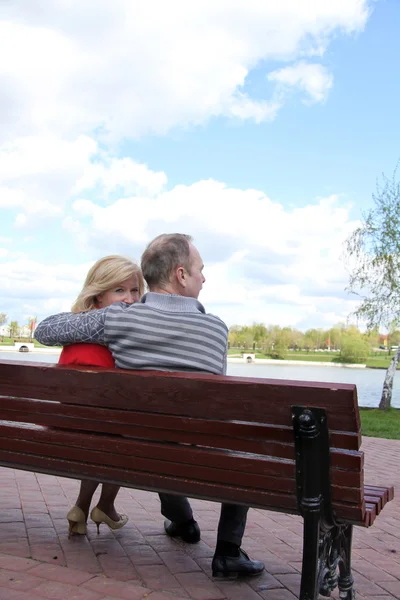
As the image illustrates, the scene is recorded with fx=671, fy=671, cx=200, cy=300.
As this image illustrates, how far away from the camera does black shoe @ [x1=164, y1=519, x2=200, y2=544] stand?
3582mm

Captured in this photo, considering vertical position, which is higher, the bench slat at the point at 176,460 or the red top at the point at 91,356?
the red top at the point at 91,356

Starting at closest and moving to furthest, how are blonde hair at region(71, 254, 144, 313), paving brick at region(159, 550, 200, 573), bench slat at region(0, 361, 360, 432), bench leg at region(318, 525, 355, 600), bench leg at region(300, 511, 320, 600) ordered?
bench slat at region(0, 361, 360, 432) → bench leg at region(300, 511, 320, 600) → bench leg at region(318, 525, 355, 600) → paving brick at region(159, 550, 200, 573) → blonde hair at region(71, 254, 144, 313)

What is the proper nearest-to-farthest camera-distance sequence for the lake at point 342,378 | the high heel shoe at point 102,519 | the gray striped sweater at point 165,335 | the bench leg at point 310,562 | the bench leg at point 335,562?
1. the bench leg at point 310,562
2. the bench leg at point 335,562
3. the gray striped sweater at point 165,335
4. the high heel shoe at point 102,519
5. the lake at point 342,378

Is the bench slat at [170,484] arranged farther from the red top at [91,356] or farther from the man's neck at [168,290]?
the man's neck at [168,290]

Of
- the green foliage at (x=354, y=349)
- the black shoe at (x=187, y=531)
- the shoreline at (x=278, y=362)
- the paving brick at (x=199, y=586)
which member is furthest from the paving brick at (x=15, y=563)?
the shoreline at (x=278, y=362)

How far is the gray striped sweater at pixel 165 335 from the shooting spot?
283cm

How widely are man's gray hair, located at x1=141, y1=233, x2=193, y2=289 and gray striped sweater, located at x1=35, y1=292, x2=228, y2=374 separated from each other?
0.13m

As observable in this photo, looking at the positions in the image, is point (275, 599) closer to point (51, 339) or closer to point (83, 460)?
point (83, 460)

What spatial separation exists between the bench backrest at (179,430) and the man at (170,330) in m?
0.18

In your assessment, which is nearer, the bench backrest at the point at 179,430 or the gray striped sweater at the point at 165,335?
the bench backrest at the point at 179,430

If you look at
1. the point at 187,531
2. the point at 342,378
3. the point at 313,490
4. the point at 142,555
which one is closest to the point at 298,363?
the point at 342,378

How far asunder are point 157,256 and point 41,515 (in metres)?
1.96

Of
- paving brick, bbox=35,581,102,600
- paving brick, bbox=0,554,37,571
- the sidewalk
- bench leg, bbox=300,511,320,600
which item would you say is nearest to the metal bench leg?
the sidewalk

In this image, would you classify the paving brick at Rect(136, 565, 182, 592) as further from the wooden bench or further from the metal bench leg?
the metal bench leg
